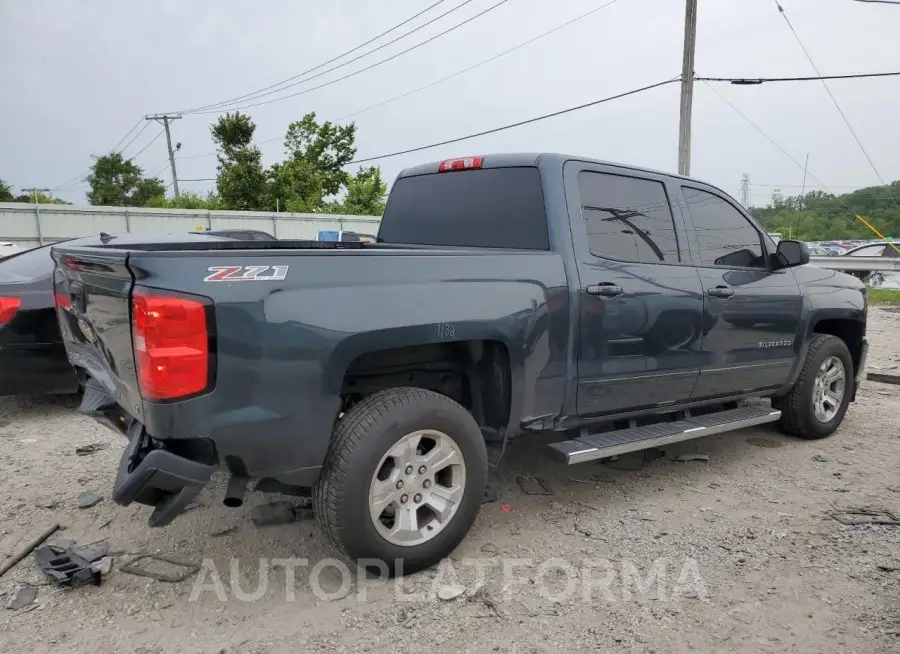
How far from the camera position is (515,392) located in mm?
3266

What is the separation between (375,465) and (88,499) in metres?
2.07

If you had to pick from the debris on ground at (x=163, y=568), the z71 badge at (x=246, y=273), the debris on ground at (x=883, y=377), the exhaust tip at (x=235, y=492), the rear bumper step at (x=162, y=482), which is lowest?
the debris on ground at (x=883, y=377)

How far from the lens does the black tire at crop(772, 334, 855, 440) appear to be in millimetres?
4965

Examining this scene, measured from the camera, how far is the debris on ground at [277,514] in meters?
3.59

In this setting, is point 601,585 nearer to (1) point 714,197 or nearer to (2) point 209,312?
(2) point 209,312

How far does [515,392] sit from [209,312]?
59.2 inches

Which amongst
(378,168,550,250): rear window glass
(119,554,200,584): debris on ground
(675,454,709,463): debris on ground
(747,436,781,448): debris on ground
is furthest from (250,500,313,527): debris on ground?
(747,436,781,448): debris on ground

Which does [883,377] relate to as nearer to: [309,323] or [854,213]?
[309,323]

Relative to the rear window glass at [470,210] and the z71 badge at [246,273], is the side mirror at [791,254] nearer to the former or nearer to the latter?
the rear window glass at [470,210]

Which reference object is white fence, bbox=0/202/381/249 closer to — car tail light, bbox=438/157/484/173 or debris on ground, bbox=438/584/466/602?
car tail light, bbox=438/157/484/173

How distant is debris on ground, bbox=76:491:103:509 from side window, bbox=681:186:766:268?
386 centimetres

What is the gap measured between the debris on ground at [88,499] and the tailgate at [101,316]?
0.86m

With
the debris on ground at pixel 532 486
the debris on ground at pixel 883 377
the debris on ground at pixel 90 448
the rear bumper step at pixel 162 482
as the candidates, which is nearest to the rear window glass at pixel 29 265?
the debris on ground at pixel 90 448

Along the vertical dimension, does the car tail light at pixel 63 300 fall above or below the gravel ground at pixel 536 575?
above
